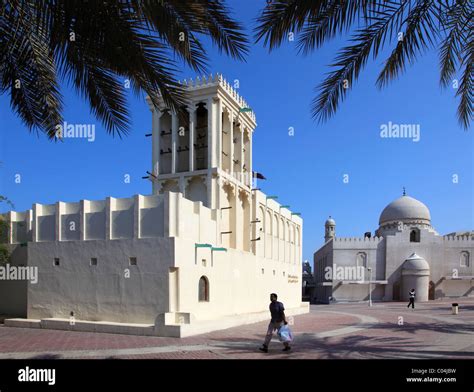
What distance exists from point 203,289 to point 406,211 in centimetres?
4665

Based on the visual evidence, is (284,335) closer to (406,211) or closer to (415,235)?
(415,235)

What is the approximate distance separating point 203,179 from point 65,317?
1032 centimetres

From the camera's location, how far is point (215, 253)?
22156 millimetres

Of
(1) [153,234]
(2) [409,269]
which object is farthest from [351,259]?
(1) [153,234]

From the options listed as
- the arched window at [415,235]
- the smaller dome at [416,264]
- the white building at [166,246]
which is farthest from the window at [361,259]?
the white building at [166,246]

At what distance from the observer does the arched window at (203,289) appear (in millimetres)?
20766

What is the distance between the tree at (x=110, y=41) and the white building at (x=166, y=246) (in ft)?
31.1

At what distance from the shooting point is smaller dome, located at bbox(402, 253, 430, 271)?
5163cm

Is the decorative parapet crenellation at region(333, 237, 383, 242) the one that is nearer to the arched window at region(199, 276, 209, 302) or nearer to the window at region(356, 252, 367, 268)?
the window at region(356, 252, 367, 268)

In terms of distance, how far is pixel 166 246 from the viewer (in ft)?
61.2

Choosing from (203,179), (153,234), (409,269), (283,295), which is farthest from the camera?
(409,269)

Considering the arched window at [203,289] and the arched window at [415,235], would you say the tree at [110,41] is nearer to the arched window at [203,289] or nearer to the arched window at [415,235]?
the arched window at [203,289]

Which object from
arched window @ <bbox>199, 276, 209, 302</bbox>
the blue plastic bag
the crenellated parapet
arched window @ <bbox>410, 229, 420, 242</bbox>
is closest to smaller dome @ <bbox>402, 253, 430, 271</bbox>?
arched window @ <bbox>410, 229, 420, 242</bbox>
